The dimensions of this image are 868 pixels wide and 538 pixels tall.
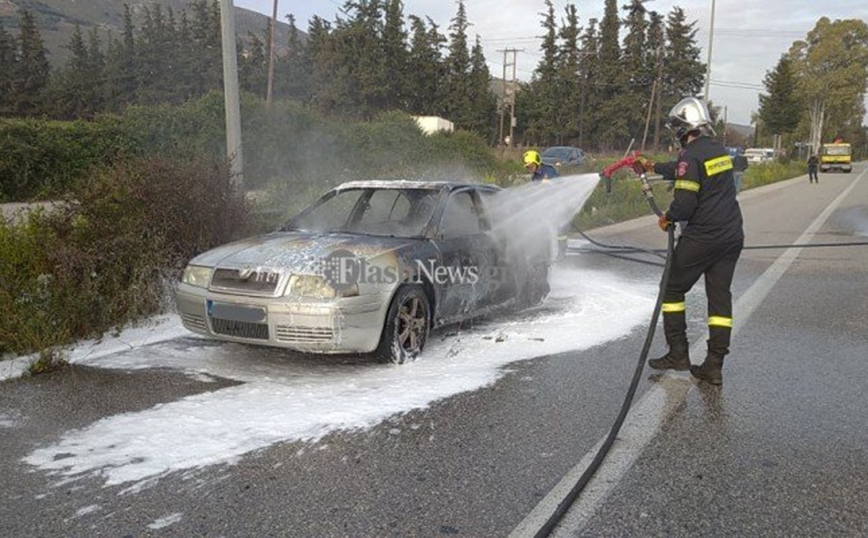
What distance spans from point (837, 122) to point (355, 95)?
61.0 meters

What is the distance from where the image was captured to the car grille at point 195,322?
4.84 meters

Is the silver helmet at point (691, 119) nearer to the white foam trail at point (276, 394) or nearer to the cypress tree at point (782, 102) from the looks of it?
the white foam trail at point (276, 394)

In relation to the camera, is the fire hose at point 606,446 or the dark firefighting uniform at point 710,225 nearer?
the fire hose at point 606,446

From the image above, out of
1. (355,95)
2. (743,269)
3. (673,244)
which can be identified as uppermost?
(355,95)

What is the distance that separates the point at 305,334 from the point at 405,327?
826 mm

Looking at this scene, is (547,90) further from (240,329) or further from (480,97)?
(240,329)

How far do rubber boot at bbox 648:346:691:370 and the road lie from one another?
110 mm

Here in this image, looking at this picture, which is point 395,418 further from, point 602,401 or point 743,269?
point 743,269

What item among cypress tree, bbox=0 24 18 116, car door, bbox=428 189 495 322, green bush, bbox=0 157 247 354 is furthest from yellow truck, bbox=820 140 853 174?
cypress tree, bbox=0 24 18 116

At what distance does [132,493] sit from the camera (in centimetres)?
307

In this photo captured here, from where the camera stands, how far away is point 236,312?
4.66 metres

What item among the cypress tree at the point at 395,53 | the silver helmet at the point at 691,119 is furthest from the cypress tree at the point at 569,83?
the silver helmet at the point at 691,119

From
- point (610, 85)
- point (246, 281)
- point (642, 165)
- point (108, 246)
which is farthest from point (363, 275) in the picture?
point (610, 85)

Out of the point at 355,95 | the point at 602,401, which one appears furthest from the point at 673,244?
the point at 355,95
